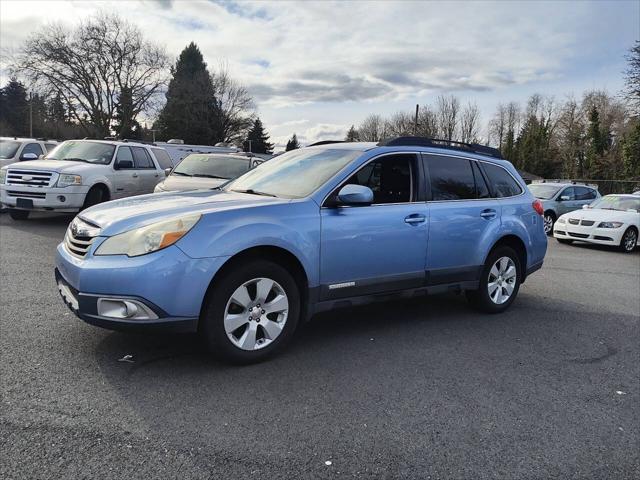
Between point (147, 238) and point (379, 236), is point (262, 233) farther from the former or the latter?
point (379, 236)

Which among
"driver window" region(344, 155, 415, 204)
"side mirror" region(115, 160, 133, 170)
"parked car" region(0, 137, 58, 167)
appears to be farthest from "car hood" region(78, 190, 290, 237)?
"parked car" region(0, 137, 58, 167)

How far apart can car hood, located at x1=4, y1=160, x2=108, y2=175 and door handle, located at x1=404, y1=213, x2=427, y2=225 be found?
8.29m

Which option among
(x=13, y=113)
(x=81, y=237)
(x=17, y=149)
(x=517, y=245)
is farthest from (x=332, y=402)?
(x=13, y=113)

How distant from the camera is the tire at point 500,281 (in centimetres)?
567

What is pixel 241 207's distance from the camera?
13.1 feet

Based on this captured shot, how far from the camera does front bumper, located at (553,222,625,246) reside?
12.9 metres

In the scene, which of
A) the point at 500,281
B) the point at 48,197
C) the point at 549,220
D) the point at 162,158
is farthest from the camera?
the point at 549,220

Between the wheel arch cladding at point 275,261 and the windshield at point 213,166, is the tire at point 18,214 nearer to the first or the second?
the windshield at point 213,166

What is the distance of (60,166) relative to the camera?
10789mm

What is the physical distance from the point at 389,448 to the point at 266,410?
0.81m

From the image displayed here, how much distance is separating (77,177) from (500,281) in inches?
339

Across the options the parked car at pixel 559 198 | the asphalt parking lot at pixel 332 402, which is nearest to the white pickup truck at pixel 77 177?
the asphalt parking lot at pixel 332 402

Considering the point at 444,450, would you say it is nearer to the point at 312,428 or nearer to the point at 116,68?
the point at 312,428

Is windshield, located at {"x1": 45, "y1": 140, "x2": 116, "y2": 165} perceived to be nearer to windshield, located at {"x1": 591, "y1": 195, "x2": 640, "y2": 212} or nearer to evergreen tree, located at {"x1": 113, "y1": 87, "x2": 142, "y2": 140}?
windshield, located at {"x1": 591, "y1": 195, "x2": 640, "y2": 212}
